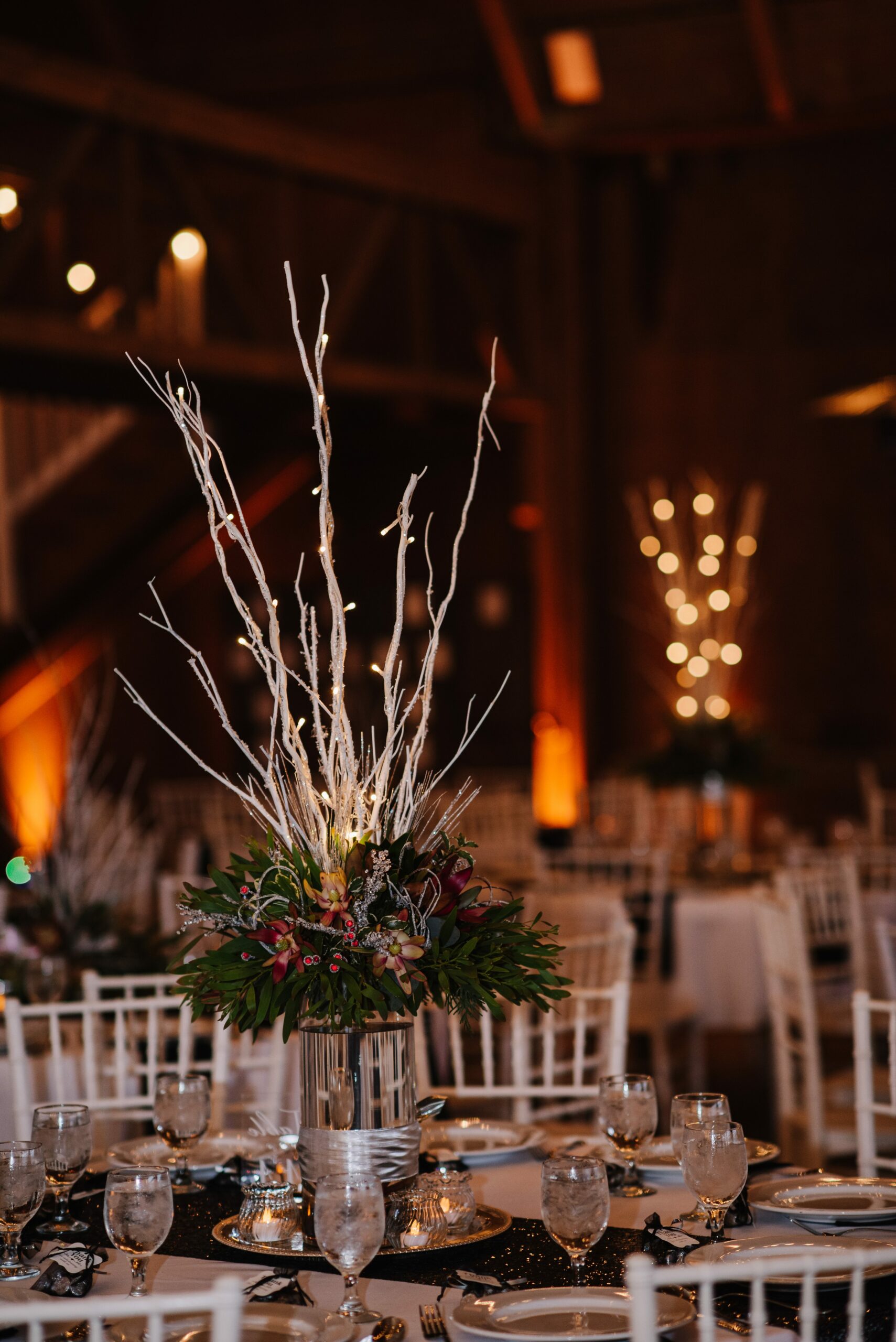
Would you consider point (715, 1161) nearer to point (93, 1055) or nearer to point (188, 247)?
point (93, 1055)

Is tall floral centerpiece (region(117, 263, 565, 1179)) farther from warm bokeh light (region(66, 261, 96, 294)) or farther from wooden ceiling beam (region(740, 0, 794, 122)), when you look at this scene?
wooden ceiling beam (region(740, 0, 794, 122))

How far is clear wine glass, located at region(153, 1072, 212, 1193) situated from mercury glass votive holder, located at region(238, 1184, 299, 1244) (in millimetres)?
244

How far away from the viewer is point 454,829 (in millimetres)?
2611

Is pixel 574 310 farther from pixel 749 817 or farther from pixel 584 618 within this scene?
pixel 749 817

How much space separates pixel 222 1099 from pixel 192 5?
29.3 ft

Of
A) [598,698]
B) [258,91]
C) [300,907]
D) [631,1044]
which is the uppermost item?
[258,91]

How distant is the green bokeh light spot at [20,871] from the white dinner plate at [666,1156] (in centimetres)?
224

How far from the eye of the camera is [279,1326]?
72.5 inches

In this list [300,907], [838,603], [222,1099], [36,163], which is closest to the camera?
[300,907]

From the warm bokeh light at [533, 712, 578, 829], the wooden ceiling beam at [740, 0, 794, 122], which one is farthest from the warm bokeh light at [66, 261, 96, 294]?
the warm bokeh light at [533, 712, 578, 829]

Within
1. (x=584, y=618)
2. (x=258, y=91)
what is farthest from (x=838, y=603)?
(x=258, y=91)

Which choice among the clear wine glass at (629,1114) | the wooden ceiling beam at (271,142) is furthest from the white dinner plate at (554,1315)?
the wooden ceiling beam at (271,142)

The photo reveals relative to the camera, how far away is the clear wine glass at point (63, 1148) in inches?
89.6

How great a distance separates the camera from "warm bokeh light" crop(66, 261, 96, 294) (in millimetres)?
7625
